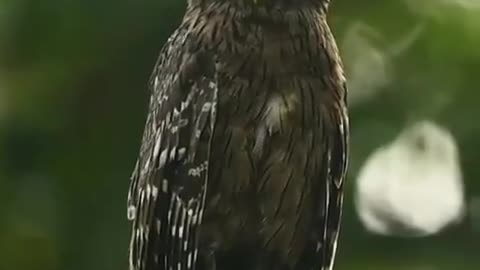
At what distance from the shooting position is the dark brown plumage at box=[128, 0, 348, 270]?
3287 mm

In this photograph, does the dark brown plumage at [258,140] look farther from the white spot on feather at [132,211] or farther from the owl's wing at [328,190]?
the white spot on feather at [132,211]

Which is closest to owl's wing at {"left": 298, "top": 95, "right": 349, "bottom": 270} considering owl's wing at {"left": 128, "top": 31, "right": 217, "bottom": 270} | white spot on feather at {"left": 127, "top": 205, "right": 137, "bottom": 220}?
owl's wing at {"left": 128, "top": 31, "right": 217, "bottom": 270}

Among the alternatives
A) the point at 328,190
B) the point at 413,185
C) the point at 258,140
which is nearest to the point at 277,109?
the point at 258,140

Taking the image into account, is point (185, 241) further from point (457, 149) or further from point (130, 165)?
point (457, 149)

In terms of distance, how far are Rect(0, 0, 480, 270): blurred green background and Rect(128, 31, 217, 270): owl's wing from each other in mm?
1395

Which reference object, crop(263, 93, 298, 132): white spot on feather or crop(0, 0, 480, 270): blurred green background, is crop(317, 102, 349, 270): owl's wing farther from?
crop(0, 0, 480, 270): blurred green background

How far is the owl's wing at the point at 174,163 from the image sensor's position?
10.9ft

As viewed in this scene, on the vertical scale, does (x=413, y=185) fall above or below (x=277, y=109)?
below

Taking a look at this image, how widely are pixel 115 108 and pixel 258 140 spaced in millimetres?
1734

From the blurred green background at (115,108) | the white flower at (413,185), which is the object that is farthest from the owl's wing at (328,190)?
the white flower at (413,185)

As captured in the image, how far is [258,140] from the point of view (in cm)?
329

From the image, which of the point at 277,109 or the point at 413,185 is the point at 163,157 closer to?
the point at 277,109

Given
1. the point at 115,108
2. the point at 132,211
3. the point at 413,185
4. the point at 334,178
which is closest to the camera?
the point at 334,178

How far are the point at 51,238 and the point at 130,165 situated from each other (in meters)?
0.44
